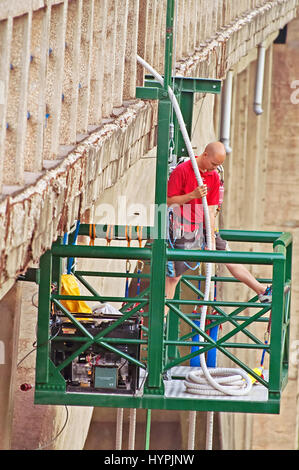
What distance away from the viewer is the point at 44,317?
6859 millimetres

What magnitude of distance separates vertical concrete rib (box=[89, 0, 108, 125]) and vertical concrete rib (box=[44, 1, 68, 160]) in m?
1.18

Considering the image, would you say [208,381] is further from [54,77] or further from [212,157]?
[54,77]

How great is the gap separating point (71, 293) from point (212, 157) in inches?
64.3

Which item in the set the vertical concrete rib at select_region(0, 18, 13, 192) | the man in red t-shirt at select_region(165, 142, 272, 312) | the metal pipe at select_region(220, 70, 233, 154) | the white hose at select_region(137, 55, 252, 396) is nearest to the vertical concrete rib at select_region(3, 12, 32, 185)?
the vertical concrete rib at select_region(0, 18, 13, 192)

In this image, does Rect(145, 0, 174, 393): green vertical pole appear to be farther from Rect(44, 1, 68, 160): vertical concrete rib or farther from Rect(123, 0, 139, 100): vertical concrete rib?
Rect(123, 0, 139, 100): vertical concrete rib

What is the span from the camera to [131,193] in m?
10.9

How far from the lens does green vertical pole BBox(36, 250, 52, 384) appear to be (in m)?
6.80

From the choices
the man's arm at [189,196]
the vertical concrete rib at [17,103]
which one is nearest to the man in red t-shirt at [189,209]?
the man's arm at [189,196]

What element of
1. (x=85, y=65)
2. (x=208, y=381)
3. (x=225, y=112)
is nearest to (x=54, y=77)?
(x=85, y=65)

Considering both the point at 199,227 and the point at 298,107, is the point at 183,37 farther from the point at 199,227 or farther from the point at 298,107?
the point at 298,107

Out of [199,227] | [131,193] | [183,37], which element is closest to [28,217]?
[199,227]

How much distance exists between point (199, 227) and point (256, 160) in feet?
60.4

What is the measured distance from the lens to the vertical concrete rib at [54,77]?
6.36 m

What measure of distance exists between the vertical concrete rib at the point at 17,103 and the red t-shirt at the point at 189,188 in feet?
10.3
